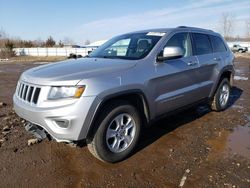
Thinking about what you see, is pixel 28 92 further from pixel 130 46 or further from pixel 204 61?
pixel 204 61

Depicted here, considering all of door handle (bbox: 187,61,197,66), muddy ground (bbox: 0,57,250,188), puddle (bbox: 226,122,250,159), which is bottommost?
puddle (bbox: 226,122,250,159)

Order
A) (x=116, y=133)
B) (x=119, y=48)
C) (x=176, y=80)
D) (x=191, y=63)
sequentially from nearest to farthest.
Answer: (x=116, y=133), (x=176, y=80), (x=119, y=48), (x=191, y=63)

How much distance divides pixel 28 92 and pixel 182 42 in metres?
2.86

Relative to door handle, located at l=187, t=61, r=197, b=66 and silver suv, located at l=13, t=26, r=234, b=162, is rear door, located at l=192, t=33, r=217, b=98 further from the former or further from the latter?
door handle, located at l=187, t=61, r=197, b=66

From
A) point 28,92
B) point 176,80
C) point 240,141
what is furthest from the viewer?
point 240,141

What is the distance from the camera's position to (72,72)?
372 centimetres

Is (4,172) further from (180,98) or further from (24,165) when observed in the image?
(180,98)

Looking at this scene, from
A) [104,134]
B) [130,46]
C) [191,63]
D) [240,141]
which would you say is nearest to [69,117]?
[104,134]

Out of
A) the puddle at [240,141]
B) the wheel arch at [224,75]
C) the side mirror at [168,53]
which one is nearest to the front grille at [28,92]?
the side mirror at [168,53]

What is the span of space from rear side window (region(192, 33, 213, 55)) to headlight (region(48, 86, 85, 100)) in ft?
9.37

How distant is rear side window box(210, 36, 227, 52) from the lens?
247 inches

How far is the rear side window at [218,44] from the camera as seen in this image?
6.26m

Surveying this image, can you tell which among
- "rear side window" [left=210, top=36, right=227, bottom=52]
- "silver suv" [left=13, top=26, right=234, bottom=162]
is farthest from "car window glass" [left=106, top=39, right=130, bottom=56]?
"rear side window" [left=210, top=36, right=227, bottom=52]

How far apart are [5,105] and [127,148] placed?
4.59m
